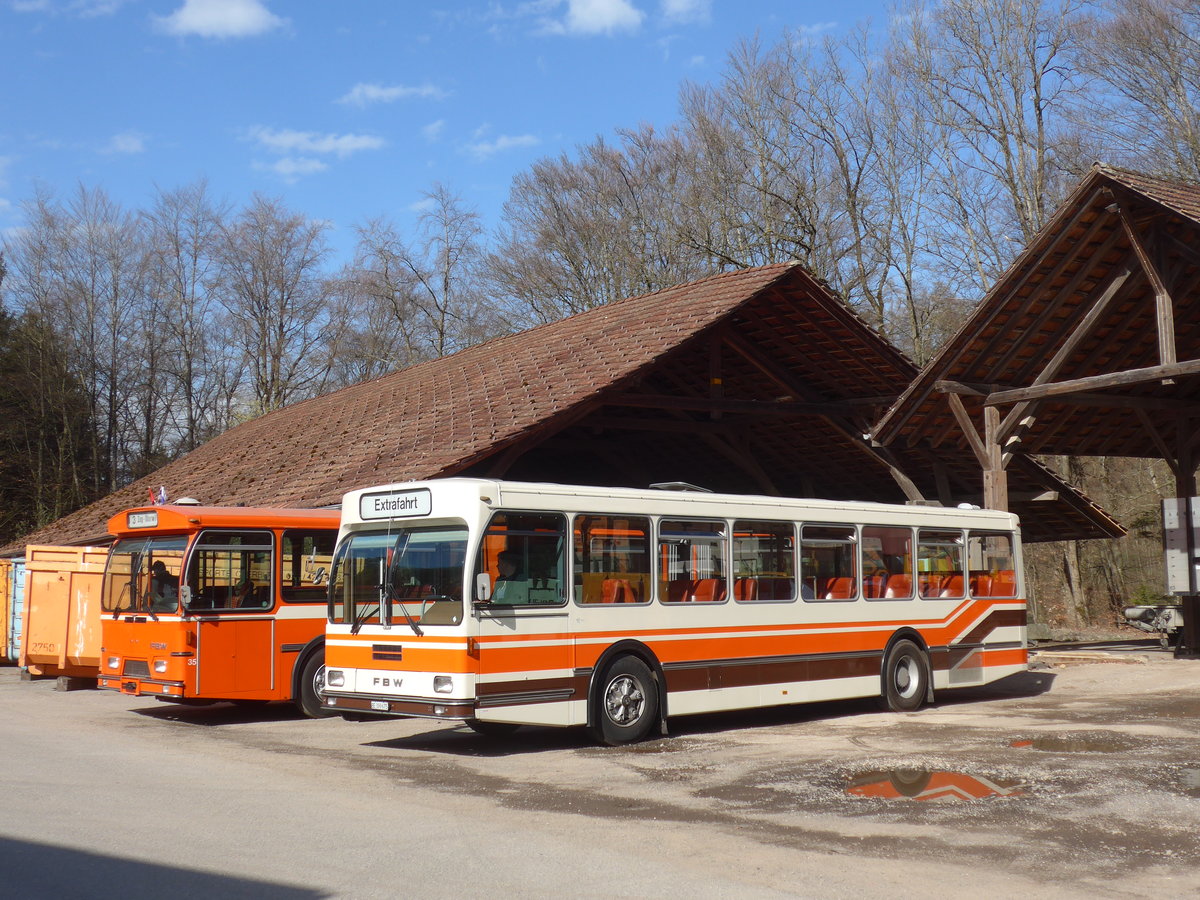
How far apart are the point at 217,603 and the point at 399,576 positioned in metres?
3.44

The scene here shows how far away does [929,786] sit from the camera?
915cm

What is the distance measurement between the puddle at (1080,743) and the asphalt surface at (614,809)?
0.07 m

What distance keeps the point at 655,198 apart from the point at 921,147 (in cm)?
829

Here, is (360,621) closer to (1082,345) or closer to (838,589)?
(838,589)

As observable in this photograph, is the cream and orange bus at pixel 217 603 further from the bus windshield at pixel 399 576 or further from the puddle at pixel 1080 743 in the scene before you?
the puddle at pixel 1080 743

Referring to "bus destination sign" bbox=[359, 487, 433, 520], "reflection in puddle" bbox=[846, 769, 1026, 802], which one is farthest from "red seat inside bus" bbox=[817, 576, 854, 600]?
"bus destination sign" bbox=[359, 487, 433, 520]

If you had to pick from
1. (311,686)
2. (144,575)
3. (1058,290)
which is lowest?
(311,686)

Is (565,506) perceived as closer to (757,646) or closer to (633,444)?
(757,646)

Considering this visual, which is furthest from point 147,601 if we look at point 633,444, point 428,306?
point 428,306

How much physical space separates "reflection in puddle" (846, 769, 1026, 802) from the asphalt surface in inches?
1.4

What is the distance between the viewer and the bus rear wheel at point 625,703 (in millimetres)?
11711

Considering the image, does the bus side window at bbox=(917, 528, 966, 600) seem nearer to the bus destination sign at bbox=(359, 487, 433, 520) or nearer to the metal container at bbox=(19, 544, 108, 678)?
the bus destination sign at bbox=(359, 487, 433, 520)

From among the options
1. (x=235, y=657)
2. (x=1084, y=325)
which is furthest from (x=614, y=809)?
(x=1084, y=325)

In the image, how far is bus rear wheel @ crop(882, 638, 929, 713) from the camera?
14797 millimetres
